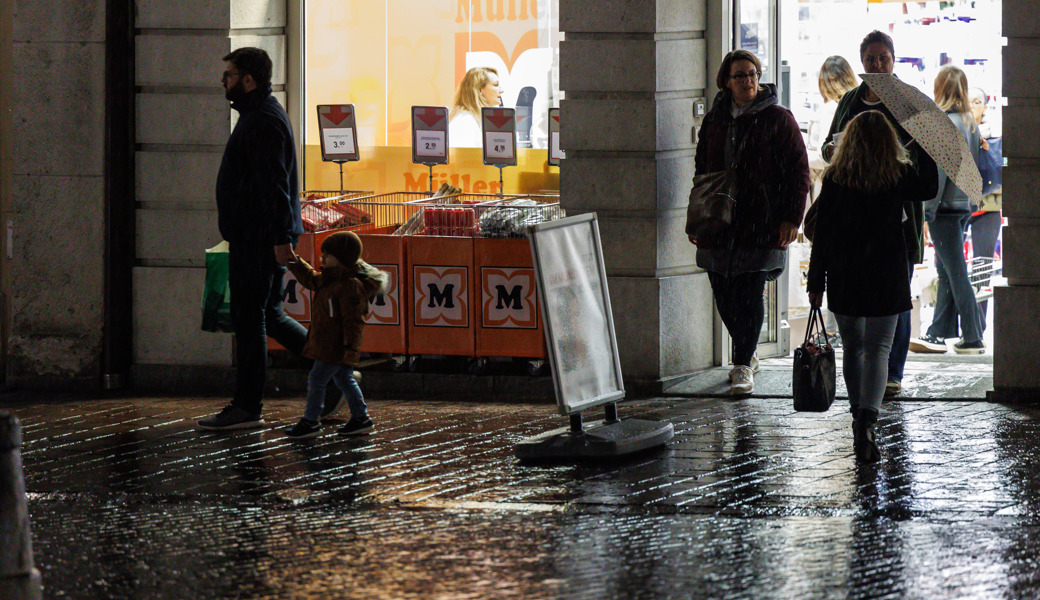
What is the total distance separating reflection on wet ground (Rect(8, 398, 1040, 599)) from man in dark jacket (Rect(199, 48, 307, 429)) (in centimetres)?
34

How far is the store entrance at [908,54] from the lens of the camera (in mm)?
11844

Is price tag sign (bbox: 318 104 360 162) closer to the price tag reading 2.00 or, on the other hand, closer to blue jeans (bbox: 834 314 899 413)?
the price tag reading 2.00

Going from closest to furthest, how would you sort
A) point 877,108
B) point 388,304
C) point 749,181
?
point 877,108 < point 749,181 < point 388,304

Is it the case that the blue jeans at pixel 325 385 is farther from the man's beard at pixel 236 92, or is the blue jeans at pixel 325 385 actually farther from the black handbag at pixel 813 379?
the black handbag at pixel 813 379

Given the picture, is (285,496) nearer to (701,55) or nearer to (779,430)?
(779,430)

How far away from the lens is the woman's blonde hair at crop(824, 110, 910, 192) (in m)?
8.02

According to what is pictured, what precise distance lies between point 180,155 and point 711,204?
3.74 meters

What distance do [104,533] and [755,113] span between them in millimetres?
5054

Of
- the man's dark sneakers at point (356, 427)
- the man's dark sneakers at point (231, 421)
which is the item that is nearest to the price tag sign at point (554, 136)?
the man's dark sneakers at point (356, 427)

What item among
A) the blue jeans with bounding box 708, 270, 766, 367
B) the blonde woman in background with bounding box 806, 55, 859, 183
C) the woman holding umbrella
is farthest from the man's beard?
the woman holding umbrella

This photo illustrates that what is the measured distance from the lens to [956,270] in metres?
11.5

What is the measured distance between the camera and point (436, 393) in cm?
1085

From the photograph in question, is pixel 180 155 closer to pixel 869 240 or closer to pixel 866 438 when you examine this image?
pixel 869 240

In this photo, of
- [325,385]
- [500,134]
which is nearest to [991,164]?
[500,134]
